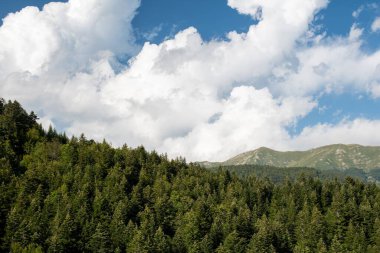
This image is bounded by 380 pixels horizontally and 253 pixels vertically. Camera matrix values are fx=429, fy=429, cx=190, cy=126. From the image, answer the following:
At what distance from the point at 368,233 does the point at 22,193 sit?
135 meters

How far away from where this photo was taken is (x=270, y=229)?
151 m

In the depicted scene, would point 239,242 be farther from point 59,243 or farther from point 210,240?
point 59,243

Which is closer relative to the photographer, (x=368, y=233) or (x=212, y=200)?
(x=368, y=233)

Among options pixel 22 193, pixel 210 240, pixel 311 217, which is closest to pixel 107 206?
pixel 22 193

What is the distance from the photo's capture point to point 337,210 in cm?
18388

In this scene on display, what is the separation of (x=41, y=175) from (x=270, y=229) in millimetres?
95087

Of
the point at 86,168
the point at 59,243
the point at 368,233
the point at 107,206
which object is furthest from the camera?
the point at 86,168

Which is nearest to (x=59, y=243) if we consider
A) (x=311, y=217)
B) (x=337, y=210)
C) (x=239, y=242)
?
(x=239, y=242)

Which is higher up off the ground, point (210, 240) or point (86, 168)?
point (86, 168)

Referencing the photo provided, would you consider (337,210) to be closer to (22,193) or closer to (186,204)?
(186,204)

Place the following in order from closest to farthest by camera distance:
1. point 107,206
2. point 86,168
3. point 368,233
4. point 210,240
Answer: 1. point 210,240
2. point 107,206
3. point 368,233
4. point 86,168

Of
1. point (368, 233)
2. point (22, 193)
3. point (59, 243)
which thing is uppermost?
point (22, 193)

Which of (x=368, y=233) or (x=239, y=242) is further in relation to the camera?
(x=368, y=233)

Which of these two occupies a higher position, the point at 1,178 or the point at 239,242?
the point at 1,178
